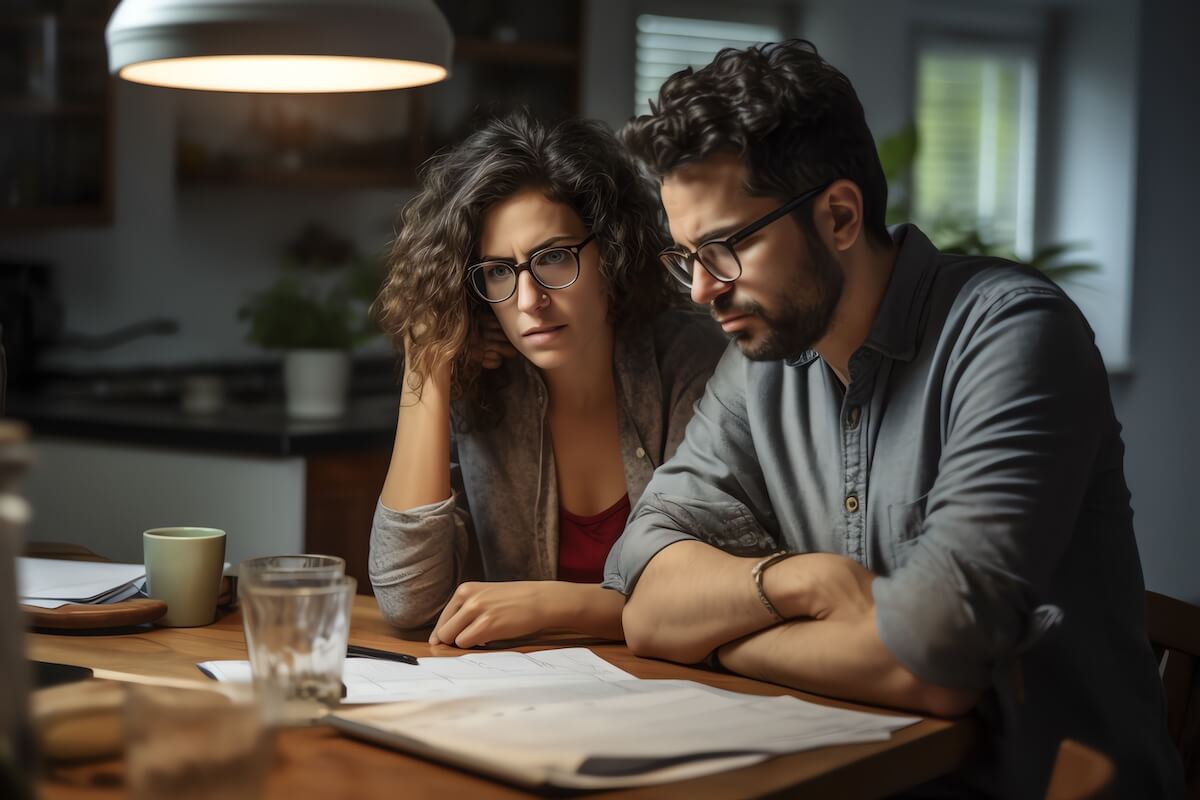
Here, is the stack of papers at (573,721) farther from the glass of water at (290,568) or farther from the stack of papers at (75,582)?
the stack of papers at (75,582)

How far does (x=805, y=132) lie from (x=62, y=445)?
2.30 meters

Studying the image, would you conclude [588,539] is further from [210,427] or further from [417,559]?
[210,427]

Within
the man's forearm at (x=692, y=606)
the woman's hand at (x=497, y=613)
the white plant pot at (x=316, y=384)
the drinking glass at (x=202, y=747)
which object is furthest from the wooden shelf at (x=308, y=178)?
the drinking glass at (x=202, y=747)

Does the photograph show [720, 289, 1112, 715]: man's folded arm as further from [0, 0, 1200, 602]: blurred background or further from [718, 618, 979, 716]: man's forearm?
[0, 0, 1200, 602]: blurred background

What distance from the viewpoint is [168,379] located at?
12.8 feet

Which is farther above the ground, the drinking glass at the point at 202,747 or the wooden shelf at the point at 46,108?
the wooden shelf at the point at 46,108

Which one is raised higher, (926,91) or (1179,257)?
(926,91)

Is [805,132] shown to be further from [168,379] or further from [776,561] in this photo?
[168,379]

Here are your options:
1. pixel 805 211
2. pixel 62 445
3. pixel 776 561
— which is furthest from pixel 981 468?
pixel 62 445

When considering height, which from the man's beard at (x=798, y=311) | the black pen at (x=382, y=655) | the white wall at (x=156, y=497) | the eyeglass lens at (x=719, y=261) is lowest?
the white wall at (x=156, y=497)

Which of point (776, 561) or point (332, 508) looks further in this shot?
point (332, 508)

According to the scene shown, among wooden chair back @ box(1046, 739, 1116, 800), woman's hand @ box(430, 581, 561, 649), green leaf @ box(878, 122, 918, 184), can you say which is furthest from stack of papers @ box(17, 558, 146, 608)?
green leaf @ box(878, 122, 918, 184)

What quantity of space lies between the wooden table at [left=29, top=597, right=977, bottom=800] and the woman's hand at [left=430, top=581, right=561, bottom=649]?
0.51ft

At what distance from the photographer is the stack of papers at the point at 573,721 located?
3.42 feet
